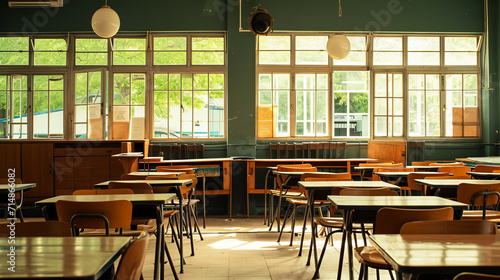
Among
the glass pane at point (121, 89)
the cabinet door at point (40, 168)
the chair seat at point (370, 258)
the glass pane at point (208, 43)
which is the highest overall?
the glass pane at point (208, 43)

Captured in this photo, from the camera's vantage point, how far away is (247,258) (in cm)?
464

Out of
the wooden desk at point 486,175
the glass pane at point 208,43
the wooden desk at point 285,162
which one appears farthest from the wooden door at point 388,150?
the glass pane at point 208,43

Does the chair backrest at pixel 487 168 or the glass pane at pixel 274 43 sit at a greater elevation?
the glass pane at pixel 274 43

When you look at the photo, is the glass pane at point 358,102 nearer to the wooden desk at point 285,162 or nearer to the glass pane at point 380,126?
the glass pane at point 380,126

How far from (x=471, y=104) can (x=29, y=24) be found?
830 cm

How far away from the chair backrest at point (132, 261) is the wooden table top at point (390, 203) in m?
1.35

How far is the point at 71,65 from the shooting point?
8383mm

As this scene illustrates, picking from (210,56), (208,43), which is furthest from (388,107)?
(208,43)

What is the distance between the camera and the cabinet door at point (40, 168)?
7.62 m

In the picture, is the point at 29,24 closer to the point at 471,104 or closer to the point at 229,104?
the point at 229,104

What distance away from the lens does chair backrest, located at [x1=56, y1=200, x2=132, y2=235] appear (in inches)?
108

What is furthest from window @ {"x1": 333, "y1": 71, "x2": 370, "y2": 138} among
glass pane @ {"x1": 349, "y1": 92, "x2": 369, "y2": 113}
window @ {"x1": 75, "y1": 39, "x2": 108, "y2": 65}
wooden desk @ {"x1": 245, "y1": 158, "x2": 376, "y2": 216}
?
window @ {"x1": 75, "y1": 39, "x2": 108, "y2": 65}

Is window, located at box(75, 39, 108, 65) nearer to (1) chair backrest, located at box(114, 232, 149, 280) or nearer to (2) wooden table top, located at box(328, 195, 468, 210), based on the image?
(2) wooden table top, located at box(328, 195, 468, 210)

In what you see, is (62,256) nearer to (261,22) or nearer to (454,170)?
(454,170)
